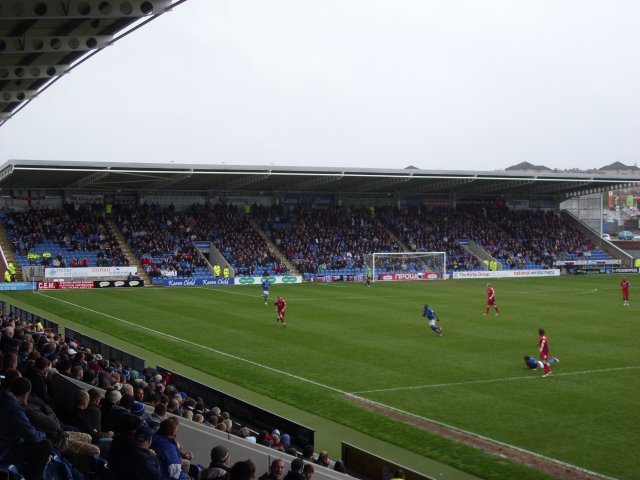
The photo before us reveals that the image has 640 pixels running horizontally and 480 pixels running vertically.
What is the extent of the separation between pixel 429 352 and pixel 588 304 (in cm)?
1770

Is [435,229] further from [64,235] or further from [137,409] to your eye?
[137,409]

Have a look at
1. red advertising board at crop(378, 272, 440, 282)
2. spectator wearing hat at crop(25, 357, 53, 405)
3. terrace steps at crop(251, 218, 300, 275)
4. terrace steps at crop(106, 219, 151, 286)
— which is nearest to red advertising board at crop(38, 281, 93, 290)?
terrace steps at crop(106, 219, 151, 286)

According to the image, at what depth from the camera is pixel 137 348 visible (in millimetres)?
25781

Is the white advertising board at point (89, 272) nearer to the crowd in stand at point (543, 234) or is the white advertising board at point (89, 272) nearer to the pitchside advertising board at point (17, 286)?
the pitchside advertising board at point (17, 286)

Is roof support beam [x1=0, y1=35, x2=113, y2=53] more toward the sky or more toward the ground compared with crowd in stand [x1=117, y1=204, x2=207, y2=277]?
more toward the sky

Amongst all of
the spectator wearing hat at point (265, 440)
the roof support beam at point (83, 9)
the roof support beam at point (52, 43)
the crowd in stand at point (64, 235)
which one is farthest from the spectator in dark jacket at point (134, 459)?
the crowd in stand at point (64, 235)

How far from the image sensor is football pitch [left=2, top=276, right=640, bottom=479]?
15.2 meters

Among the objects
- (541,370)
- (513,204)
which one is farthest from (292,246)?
(541,370)

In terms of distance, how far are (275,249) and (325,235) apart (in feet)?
16.9

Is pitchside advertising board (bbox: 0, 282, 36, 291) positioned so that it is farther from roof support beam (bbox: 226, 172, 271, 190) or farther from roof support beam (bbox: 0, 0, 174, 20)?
roof support beam (bbox: 0, 0, 174, 20)

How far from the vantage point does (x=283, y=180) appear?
203 feet

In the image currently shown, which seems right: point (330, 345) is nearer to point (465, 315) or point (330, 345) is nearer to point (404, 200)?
point (465, 315)

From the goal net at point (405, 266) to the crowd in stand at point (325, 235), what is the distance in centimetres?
189

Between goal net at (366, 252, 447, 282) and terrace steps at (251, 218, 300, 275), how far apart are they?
5.73 meters
